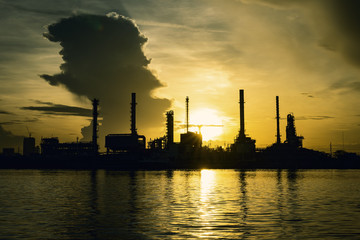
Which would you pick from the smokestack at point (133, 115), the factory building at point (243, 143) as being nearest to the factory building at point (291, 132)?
the factory building at point (243, 143)

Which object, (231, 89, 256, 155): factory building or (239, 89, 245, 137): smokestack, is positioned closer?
(239, 89, 245, 137): smokestack

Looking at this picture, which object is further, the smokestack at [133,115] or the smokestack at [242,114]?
the smokestack at [133,115]

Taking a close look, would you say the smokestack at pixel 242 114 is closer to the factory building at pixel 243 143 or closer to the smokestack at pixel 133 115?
the factory building at pixel 243 143

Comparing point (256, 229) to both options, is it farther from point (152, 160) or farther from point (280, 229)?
point (152, 160)

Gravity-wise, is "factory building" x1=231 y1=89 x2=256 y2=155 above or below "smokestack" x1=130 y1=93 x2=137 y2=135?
below

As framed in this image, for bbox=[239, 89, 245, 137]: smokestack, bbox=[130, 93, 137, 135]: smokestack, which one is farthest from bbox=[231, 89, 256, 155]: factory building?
bbox=[130, 93, 137, 135]: smokestack

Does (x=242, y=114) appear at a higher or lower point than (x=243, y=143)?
higher

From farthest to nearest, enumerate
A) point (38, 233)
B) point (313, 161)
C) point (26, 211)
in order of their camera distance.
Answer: point (313, 161) < point (26, 211) < point (38, 233)

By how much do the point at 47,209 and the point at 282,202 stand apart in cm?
2278

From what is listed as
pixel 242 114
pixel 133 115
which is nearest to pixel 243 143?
pixel 242 114

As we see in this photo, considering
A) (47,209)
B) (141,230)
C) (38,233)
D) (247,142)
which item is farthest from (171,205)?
(247,142)

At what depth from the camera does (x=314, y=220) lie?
28.8 metres

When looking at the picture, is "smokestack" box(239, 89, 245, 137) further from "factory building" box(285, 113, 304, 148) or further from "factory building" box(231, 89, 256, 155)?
"factory building" box(285, 113, 304, 148)

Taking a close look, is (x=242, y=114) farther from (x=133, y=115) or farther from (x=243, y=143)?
(x=133, y=115)
